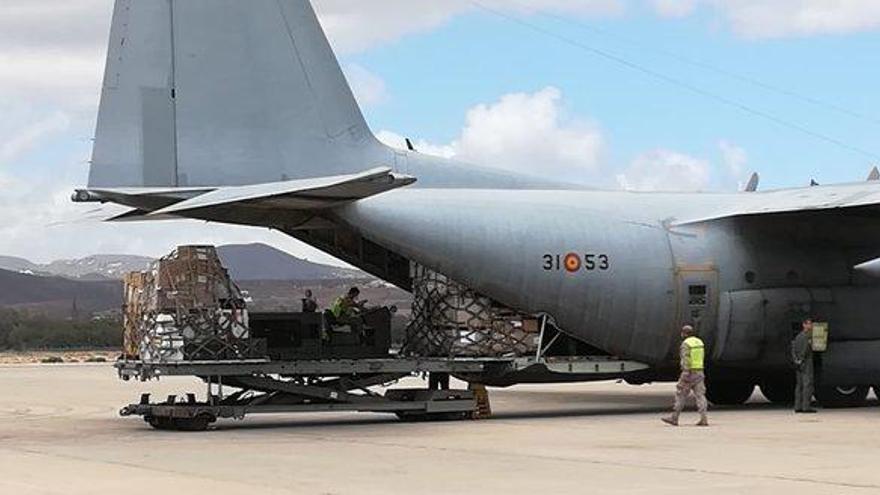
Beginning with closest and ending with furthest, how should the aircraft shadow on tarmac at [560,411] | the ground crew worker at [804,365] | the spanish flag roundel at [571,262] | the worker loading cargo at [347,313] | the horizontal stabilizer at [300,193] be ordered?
the horizontal stabilizer at [300,193] < the aircraft shadow on tarmac at [560,411] < the worker loading cargo at [347,313] < the spanish flag roundel at [571,262] < the ground crew worker at [804,365]

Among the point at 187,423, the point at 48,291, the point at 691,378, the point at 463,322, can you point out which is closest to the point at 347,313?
the point at 463,322

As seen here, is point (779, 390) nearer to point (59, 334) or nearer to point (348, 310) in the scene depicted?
point (348, 310)

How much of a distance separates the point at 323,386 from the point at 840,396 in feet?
30.9

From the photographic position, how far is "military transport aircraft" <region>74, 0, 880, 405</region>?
924 inches

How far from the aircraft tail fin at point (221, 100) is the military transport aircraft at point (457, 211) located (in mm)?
27

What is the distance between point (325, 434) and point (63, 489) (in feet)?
24.3

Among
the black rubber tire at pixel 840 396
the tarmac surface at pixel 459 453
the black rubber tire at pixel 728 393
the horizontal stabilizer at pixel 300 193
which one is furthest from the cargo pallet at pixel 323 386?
the black rubber tire at pixel 840 396

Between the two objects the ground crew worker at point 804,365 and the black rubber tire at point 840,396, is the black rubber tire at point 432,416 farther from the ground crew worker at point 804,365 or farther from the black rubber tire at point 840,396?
the black rubber tire at point 840,396

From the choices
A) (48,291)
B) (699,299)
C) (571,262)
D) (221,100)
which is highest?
(48,291)

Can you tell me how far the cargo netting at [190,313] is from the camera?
23203 mm

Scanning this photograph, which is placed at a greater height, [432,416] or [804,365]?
[804,365]

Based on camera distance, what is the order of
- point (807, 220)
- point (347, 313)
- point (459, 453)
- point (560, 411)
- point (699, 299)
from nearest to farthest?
point (459, 453)
point (347, 313)
point (699, 299)
point (807, 220)
point (560, 411)

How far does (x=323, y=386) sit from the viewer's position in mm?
24406

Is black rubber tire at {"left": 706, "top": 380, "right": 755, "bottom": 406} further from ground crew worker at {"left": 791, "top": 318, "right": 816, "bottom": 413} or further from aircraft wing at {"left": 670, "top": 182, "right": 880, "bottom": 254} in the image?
aircraft wing at {"left": 670, "top": 182, "right": 880, "bottom": 254}
